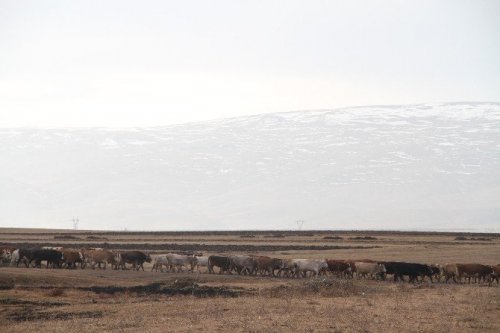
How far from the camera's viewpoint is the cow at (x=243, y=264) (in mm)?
46375

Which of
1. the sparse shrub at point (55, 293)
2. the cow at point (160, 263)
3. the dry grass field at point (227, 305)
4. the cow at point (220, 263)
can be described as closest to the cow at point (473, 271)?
the dry grass field at point (227, 305)

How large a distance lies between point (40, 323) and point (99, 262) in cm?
2359

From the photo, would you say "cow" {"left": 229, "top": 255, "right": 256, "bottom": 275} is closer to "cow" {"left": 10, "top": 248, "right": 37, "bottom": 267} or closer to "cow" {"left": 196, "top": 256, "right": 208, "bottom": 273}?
"cow" {"left": 196, "top": 256, "right": 208, "bottom": 273}

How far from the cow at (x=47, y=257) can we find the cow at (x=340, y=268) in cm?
1425

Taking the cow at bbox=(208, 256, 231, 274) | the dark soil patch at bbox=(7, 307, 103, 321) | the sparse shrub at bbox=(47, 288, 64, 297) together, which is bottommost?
the dark soil patch at bbox=(7, 307, 103, 321)

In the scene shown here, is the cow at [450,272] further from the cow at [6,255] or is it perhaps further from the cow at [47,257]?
the cow at [6,255]

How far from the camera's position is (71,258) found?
47.2 metres

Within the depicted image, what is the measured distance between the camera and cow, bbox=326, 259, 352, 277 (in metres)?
44.1

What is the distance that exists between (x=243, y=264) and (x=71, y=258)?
9.23m

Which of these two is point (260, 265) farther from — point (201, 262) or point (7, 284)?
point (7, 284)

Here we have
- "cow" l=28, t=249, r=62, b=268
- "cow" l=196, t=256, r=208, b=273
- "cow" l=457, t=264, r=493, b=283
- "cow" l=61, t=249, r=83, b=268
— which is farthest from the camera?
"cow" l=196, t=256, r=208, b=273

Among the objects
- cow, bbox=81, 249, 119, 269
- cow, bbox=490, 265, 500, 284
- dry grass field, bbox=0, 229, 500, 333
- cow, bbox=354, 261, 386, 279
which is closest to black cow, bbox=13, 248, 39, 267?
cow, bbox=81, 249, 119, 269

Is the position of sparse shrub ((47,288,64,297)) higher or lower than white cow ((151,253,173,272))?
lower

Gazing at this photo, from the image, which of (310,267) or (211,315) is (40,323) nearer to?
(211,315)
